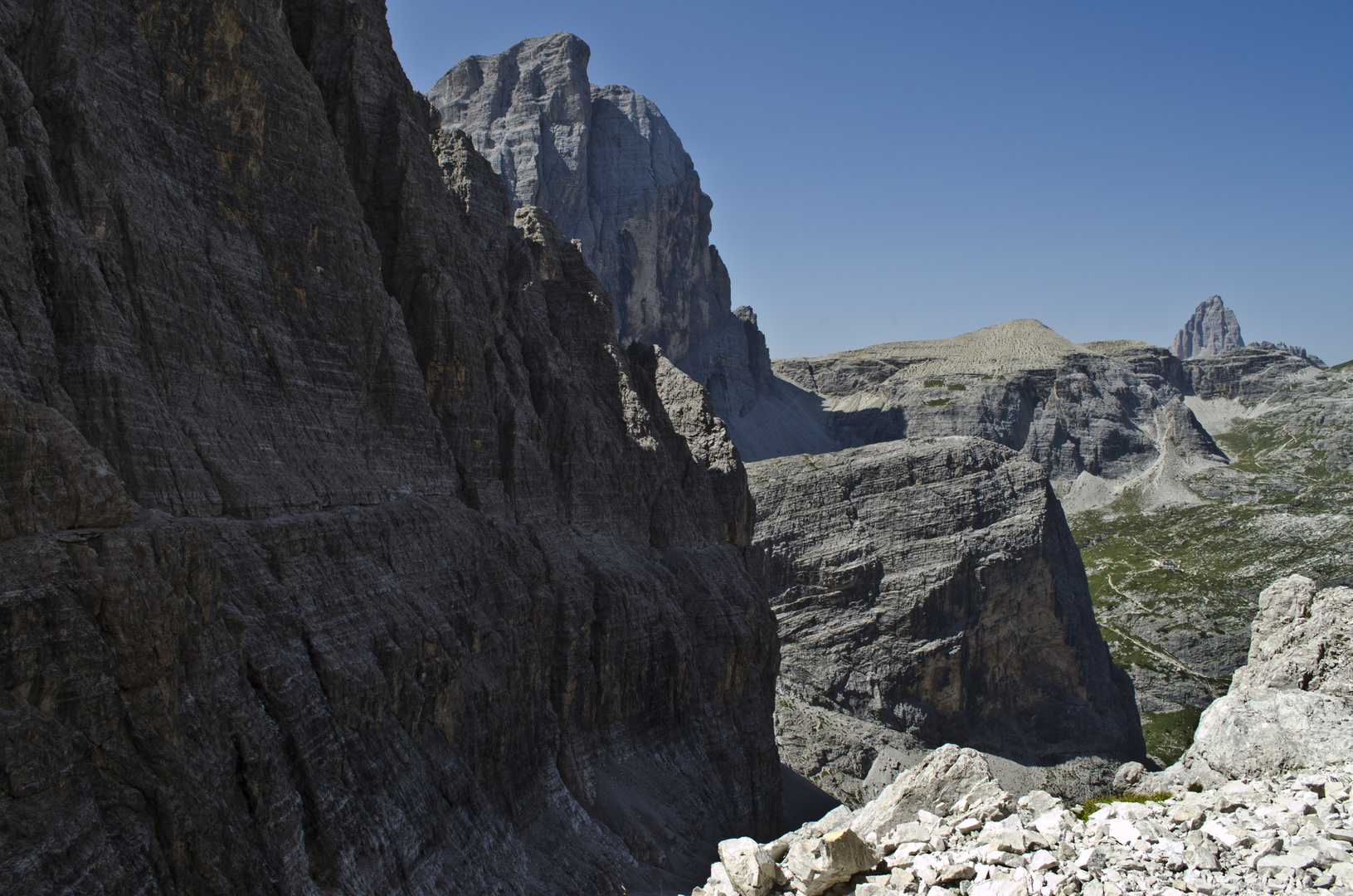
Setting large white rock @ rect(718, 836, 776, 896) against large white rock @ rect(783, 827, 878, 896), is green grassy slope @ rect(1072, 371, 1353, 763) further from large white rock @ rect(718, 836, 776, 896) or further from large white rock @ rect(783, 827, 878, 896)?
large white rock @ rect(783, 827, 878, 896)

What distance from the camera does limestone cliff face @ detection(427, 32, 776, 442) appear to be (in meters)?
179

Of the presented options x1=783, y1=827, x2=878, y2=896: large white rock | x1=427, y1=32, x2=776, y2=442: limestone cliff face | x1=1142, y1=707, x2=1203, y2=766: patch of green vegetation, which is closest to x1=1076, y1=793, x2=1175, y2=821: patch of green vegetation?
x1=783, y1=827, x2=878, y2=896: large white rock

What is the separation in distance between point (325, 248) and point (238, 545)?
13757mm

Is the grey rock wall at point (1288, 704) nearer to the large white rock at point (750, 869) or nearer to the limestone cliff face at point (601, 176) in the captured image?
the large white rock at point (750, 869)

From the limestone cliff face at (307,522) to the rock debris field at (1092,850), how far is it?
39.4 feet

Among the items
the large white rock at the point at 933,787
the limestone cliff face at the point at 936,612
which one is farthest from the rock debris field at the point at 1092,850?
the limestone cliff face at the point at 936,612

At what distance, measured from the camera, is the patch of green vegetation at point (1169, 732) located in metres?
108

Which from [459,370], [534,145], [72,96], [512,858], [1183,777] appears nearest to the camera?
[72,96]

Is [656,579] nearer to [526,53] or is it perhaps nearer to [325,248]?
[325,248]

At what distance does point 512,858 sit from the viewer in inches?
1453

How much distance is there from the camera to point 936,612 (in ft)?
326

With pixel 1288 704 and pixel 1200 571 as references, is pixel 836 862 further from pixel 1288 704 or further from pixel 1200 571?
pixel 1200 571

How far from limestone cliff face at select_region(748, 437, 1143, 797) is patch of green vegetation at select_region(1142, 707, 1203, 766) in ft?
23.8

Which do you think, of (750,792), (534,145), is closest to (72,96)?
(750,792)
